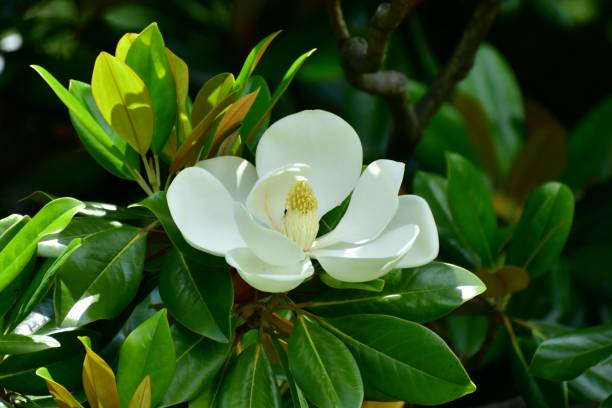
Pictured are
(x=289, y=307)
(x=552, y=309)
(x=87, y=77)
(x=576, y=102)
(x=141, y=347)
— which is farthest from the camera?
(x=576, y=102)

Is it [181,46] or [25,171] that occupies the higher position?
[181,46]

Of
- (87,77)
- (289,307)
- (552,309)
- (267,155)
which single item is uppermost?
(267,155)

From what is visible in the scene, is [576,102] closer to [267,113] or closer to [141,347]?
[267,113]

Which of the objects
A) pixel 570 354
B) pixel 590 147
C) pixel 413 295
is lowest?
pixel 590 147

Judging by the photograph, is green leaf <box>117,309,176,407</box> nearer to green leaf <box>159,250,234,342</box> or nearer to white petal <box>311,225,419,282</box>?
green leaf <box>159,250,234,342</box>

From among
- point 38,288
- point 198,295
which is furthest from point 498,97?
point 38,288

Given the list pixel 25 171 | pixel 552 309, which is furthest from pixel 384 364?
pixel 25 171

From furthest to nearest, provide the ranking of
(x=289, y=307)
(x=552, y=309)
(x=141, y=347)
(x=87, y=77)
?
(x=87, y=77)
(x=552, y=309)
(x=289, y=307)
(x=141, y=347)

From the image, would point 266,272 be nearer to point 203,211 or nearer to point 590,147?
point 203,211
